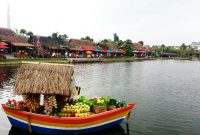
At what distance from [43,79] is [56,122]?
253 centimetres

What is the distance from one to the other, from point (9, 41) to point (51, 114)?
5236 cm

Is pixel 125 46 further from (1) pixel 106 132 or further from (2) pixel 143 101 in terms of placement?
(1) pixel 106 132

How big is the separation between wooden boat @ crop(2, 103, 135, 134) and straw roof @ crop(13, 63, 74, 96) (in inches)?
53.4

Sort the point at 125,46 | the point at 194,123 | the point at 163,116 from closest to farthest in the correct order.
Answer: the point at 194,123
the point at 163,116
the point at 125,46

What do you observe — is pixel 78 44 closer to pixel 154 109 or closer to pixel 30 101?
pixel 154 109

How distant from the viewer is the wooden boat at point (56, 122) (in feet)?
44.7

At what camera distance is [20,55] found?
55844mm

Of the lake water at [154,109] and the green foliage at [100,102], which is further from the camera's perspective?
the lake water at [154,109]

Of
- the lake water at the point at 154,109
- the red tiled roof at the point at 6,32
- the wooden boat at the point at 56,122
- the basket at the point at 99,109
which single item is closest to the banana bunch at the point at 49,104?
the wooden boat at the point at 56,122

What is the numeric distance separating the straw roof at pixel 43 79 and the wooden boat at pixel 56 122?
4.45ft

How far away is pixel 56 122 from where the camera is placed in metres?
13.6

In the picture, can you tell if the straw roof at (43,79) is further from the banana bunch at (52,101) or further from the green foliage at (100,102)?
the green foliage at (100,102)

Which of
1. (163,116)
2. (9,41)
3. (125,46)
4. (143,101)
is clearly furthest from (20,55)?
(125,46)

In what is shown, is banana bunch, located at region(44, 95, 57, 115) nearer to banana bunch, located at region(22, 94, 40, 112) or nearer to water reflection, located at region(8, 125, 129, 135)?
banana bunch, located at region(22, 94, 40, 112)
